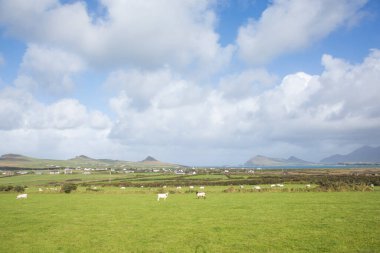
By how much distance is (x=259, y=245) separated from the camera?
18125 mm

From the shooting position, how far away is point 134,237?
21.1 meters

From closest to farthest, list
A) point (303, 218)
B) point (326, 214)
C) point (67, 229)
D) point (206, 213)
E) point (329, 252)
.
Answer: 1. point (329, 252)
2. point (67, 229)
3. point (303, 218)
4. point (326, 214)
5. point (206, 213)

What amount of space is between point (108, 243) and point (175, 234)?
15.3 feet

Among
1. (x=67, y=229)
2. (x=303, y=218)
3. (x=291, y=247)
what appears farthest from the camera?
(x=303, y=218)

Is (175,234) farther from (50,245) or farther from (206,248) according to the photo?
(50,245)

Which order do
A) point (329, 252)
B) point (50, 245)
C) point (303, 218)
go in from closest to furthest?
point (329, 252), point (50, 245), point (303, 218)

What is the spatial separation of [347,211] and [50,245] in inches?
1033

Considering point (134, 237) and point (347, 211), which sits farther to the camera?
point (347, 211)

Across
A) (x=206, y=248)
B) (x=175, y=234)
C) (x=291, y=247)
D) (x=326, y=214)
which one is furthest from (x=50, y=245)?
(x=326, y=214)

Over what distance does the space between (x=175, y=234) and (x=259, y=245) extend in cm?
631

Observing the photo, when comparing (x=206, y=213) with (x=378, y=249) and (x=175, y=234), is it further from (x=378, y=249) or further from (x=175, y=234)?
(x=378, y=249)

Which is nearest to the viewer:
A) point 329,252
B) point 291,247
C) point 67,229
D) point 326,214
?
point 329,252

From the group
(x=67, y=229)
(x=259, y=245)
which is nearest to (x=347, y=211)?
(x=259, y=245)

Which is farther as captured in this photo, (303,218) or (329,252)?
(303,218)
